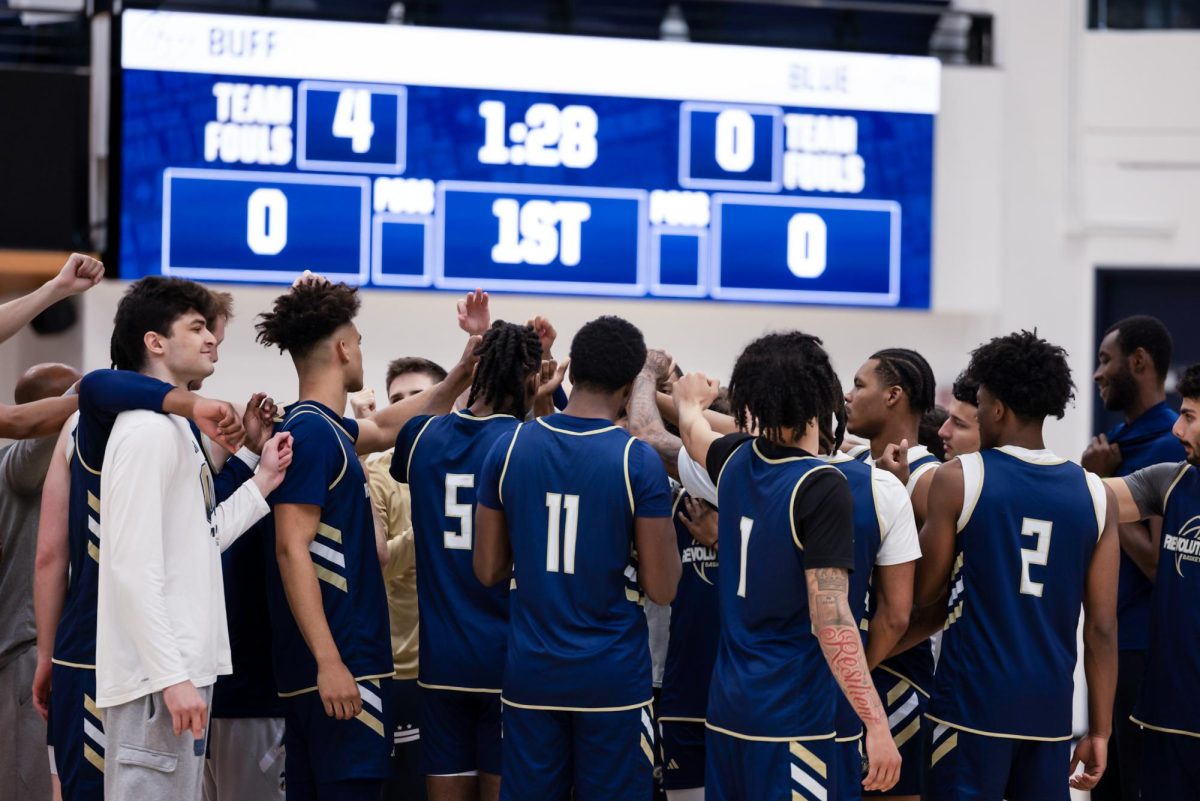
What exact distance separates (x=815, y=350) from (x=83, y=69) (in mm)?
6063

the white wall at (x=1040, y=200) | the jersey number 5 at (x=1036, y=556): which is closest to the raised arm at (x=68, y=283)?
the jersey number 5 at (x=1036, y=556)

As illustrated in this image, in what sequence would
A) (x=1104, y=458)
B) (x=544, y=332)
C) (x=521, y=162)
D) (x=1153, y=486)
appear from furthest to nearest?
1. (x=521, y=162)
2. (x=1104, y=458)
3. (x=544, y=332)
4. (x=1153, y=486)

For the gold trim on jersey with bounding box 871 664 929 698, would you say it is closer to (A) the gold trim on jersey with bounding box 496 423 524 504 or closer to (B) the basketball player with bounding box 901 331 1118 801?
(B) the basketball player with bounding box 901 331 1118 801

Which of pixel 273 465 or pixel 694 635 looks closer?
pixel 273 465

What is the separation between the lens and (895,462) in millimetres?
4059

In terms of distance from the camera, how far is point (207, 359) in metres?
3.80

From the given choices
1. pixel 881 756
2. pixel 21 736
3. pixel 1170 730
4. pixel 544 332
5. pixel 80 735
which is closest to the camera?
pixel 881 756

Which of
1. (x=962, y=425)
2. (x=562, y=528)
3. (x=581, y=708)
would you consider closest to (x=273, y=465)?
(x=562, y=528)

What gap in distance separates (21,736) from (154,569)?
1.69 metres

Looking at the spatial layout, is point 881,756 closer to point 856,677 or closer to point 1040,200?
point 856,677

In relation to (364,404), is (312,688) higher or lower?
lower

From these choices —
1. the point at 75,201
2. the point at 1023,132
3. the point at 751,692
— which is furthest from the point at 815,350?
the point at 1023,132

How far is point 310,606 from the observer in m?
3.75

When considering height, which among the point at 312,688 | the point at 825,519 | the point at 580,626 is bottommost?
the point at 312,688
